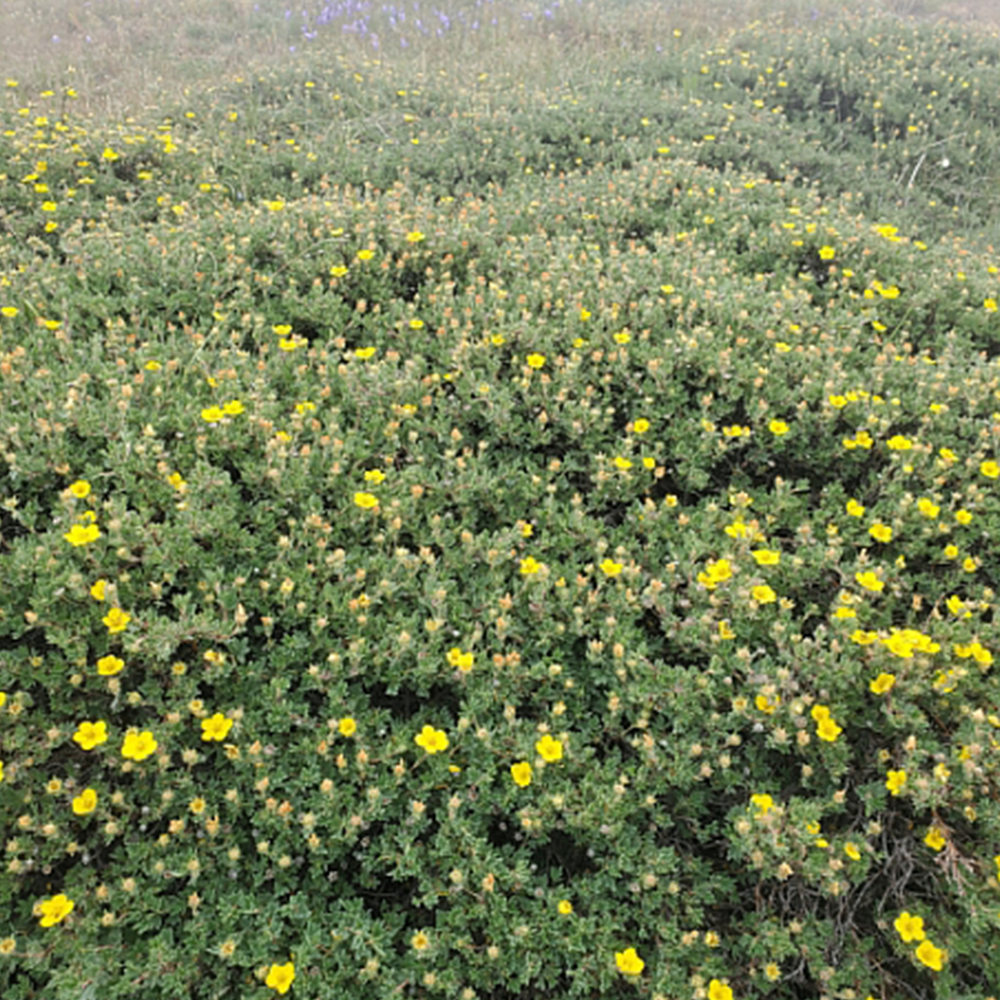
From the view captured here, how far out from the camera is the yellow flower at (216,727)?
2.25 m

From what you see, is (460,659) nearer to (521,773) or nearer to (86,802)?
(521,773)

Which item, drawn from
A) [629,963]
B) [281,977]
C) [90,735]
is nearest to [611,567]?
[629,963]

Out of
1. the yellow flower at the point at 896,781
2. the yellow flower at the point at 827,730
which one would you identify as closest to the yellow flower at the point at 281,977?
the yellow flower at the point at 827,730

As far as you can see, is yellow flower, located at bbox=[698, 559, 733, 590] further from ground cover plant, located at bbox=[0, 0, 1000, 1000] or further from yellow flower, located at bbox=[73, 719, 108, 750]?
yellow flower, located at bbox=[73, 719, 108, 750]

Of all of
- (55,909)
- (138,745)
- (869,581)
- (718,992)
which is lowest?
(718,992)

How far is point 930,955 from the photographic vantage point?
2.05 metres

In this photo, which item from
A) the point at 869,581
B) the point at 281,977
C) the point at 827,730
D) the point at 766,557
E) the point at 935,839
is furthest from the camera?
the point at 766,557

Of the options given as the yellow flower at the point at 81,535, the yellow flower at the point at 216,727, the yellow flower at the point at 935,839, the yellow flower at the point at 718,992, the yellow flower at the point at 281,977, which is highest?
the yellow flower at the point at 81,535

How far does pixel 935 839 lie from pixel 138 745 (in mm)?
2349

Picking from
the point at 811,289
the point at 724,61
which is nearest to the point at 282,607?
the point at 811,289

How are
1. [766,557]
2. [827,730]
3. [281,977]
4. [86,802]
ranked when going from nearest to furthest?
[281,977], [86,802], [827,730], [766,557]

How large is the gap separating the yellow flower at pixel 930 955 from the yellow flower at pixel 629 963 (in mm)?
758

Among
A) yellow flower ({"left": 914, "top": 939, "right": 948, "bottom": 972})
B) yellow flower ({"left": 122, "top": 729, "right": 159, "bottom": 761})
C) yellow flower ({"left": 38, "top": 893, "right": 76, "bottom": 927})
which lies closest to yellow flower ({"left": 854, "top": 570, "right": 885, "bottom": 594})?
yellow flower ({"left": 914, "top": 939, "right": 948, "bottom": 972})

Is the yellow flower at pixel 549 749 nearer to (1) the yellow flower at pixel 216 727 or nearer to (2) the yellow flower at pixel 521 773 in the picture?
(2) the yellow flower at pixel 521 773
